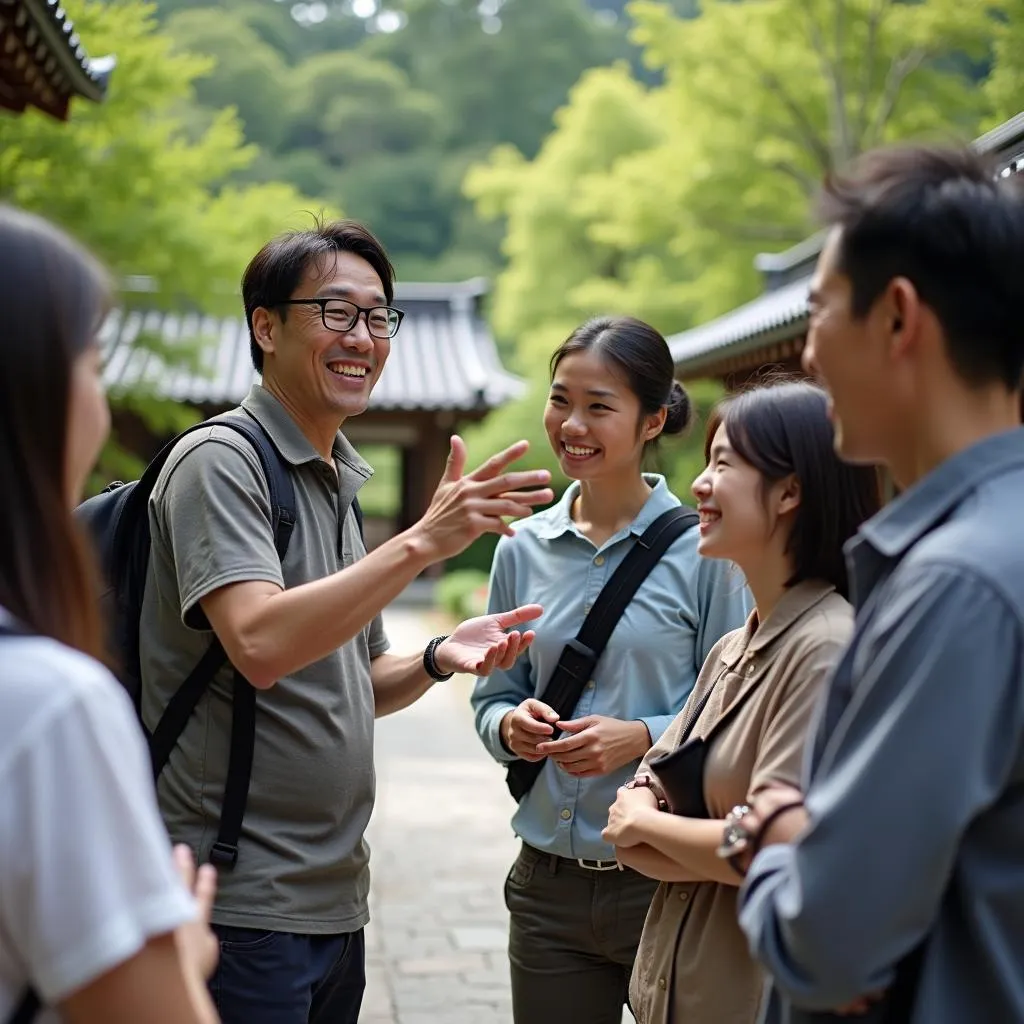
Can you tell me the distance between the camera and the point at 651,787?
2113 mm

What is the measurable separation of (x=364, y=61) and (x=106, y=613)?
42143mm

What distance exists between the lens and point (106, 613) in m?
2.42

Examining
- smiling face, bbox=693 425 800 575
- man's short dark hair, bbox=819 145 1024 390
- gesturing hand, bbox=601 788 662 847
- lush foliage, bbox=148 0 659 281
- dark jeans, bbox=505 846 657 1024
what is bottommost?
dark jeans, bbox=505 846 657 1024

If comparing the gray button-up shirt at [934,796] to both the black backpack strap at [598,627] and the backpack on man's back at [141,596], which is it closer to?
the backpack on man's back at [141,596]

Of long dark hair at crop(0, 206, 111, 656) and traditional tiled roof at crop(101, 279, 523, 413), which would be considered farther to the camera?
traditional tiled roof at crop(101, 279, 523, 413)

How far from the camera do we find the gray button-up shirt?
49.6 inches

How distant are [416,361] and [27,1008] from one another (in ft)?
79.3

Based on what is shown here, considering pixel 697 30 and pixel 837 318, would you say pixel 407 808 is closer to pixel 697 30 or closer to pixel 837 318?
pixel 837 318

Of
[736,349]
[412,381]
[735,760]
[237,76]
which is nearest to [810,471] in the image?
[735,760]

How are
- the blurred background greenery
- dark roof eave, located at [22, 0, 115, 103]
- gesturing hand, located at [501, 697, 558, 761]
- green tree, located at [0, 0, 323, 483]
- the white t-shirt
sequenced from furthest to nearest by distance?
the blurred background greenery < green tree, located at [0, 0, 323, 483] < dark roof eave, located at [22, 0, 115, 103] < gesturing hand, located at [501, 697, 558, 761] < the white t-shirt

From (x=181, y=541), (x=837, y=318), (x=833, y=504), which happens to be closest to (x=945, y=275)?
(x=837, y=318)

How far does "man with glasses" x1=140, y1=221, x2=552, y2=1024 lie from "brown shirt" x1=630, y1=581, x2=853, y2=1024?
428mm

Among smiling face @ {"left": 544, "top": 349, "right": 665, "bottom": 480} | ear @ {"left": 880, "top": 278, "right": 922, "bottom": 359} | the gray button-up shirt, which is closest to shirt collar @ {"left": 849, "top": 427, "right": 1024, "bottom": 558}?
the gray button-up shirt

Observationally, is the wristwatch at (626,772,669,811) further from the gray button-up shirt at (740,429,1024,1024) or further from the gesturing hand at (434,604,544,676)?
the gray button-up shirt at (740,429,1024,1024)
